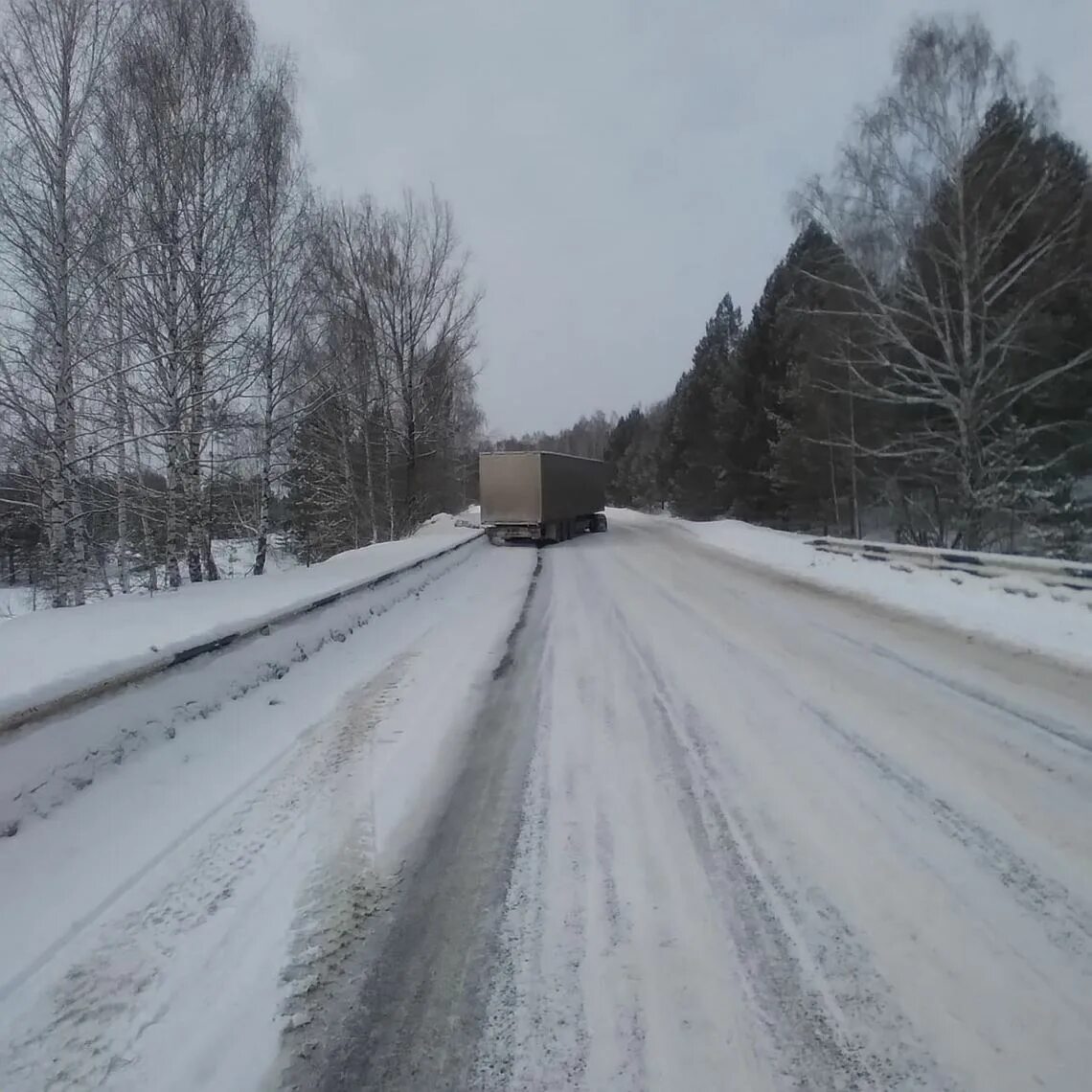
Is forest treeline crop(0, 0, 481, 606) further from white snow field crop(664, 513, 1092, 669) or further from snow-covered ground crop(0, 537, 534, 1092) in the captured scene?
white snow field crop(664, 513, 1092, 669)

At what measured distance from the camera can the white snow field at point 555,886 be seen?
7.14ft

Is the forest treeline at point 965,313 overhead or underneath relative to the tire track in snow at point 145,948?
overhead

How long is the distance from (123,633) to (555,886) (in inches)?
178

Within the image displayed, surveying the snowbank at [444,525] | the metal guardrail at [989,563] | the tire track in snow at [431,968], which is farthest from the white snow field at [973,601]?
the snowbank at [444,525]

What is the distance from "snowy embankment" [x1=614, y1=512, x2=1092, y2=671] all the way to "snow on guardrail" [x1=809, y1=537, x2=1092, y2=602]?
0.12ft

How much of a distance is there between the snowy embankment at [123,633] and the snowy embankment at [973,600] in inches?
301

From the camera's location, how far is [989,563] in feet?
36.2

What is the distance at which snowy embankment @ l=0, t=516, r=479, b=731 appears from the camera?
429 centimetres

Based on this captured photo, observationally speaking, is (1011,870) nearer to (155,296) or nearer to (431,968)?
(431,968)

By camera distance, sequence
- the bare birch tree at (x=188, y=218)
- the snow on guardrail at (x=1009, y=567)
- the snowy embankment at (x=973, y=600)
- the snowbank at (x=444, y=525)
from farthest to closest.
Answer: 1. the snowbank at (x=444, y=525)
2. the bare birch tree at (x=188, y=218)
3. the snow on guardrail at (x=1009, y=567)
4. the snowy embankment at (x=973, y=600)

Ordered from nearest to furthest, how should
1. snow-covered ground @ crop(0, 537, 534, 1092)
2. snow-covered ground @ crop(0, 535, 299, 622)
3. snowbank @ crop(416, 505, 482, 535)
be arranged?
snow-covered ground @ crop(0, 537, 534, 1092) → snow-covered ground @ crop(0, 535, 299, 622) → snowbank @ crop(416, 505, 482, 535)

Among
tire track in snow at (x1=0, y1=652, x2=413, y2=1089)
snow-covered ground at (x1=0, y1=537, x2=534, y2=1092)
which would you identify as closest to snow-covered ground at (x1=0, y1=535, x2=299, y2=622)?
snow-covered ground at (x1=0, y1=537, x2=534, y2=1092)

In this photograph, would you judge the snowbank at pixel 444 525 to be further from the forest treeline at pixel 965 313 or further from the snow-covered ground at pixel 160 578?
the forest treeline at pixel 965 313

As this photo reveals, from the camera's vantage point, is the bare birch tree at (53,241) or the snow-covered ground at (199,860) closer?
the snow-covered ground at (199,860)
